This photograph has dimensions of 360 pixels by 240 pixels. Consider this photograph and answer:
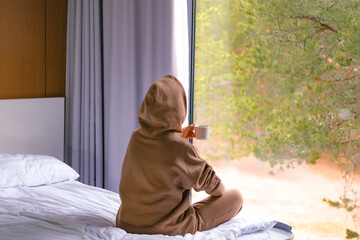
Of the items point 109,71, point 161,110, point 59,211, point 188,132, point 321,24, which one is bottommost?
point 59,211

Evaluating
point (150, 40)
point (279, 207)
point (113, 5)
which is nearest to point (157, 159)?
point (150, 40)

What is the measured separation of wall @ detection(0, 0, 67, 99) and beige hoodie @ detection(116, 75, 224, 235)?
1800mm

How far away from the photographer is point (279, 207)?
4652 mm

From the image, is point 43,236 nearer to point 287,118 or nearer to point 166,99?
point 166,99

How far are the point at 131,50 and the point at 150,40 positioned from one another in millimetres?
177

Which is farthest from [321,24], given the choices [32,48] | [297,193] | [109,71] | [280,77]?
[32,48]

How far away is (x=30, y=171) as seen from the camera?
293 centimetres

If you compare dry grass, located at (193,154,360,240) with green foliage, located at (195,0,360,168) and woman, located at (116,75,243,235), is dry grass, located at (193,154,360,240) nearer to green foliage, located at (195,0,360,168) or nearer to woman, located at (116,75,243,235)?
green foliage, located at (195,0,360,168)

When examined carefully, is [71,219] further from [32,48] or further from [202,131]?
[32,48]

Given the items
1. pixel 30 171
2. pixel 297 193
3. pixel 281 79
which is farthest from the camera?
pixel 297 193

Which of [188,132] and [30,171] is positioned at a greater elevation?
[188,132]

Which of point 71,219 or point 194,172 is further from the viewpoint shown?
point 71,219

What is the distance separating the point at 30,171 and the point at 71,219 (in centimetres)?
83

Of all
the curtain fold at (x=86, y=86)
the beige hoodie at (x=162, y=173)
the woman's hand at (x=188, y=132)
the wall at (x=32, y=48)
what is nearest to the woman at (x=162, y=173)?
the beige hoodie at (x=162, y=173)
